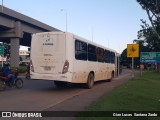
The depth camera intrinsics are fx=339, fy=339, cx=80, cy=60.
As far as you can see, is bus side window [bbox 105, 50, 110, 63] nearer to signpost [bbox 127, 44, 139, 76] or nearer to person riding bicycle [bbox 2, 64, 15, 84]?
signpost [bbox 127, 44, 139, 76]

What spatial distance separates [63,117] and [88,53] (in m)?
10.1

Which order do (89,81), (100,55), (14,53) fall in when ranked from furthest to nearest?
(14,53), (100,55), (89,81)

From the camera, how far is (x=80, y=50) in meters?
18.2

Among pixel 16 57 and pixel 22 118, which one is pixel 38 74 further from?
pixel 16 57

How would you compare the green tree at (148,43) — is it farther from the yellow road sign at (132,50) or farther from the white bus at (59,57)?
the white bus at (59,57)

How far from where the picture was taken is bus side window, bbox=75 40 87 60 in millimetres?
17578

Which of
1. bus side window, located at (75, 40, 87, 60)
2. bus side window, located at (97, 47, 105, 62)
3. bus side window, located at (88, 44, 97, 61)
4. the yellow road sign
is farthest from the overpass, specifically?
bus side window, located at (75, 40, 87, 60)

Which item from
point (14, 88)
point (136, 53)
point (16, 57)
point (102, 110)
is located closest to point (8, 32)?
point (16, 57)

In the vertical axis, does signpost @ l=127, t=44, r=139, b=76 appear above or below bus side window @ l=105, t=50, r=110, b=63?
above

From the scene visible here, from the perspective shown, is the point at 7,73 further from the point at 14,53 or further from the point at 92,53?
the point at 14,53

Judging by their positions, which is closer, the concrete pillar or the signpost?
the signpost

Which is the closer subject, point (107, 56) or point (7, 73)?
point (7, 73)

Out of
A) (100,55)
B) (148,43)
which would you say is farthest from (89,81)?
(148,43)

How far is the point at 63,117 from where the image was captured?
9914 mm
